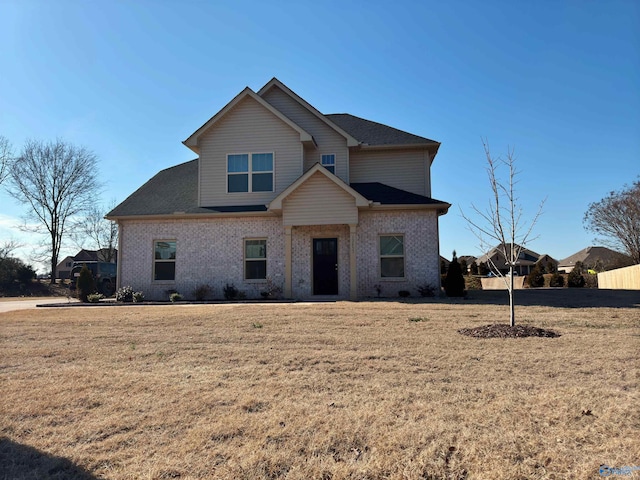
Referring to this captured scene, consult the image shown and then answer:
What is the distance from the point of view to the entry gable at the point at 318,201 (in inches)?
631

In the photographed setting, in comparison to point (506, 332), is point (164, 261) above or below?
above

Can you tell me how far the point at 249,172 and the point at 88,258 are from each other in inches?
2104

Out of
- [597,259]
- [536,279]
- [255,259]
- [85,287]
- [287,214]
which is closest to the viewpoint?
[287,214]

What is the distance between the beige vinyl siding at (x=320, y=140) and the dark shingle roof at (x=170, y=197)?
315 centimetres

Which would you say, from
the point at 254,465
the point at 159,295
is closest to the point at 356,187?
the point at 159,295

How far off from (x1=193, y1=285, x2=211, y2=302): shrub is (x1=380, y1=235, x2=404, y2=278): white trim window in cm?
669

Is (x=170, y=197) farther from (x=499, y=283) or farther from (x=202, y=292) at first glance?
(x=499, y=283)

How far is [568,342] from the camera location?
7.32 metres

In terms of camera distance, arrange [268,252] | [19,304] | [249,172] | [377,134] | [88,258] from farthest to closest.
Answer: [88,258], [377,134], [19,304], [249,172], [268,252]

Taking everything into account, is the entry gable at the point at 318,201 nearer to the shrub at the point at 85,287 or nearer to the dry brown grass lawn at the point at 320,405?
the dry brown grass lawn at the point at 320,405

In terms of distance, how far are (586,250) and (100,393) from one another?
7513 cm

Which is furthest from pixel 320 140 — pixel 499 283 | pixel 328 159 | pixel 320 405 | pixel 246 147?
pixel 499 283

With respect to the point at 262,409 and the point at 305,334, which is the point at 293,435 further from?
the point at 305,334

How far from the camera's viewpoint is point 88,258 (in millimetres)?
62656
